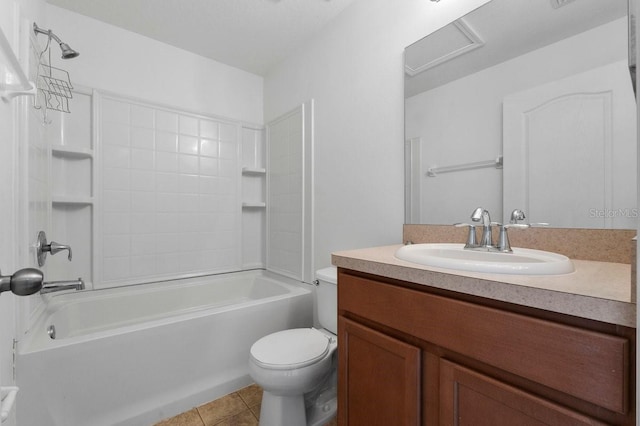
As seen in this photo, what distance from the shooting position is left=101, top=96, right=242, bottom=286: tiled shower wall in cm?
201

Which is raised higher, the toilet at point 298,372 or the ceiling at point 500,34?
the ceiling at point 500,34

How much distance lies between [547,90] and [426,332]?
1.00 metres

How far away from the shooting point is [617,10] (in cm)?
91

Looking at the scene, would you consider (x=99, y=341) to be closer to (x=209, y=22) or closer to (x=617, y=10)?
(x=209, y=22)

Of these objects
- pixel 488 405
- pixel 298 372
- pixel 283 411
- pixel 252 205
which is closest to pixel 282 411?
pixel 283 411

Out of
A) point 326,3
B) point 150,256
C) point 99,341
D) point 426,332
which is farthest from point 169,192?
point 426,332

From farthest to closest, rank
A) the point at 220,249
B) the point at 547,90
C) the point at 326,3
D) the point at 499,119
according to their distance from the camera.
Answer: the point at 220,249, the point at 326,3, the point at 499,119, the point at 547,90

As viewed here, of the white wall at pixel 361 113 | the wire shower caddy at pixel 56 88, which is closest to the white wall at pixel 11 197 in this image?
the wire shower caddy at pixel 56 88

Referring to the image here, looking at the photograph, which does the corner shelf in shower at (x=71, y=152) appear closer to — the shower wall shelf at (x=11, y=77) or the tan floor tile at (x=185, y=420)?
the shower wall shelf at (x=11, y=77)

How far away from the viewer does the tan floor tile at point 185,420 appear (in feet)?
4.70

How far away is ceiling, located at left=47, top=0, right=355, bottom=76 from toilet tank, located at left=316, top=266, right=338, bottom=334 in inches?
67.3

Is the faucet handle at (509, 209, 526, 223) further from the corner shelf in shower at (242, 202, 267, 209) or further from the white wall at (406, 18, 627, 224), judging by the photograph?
the corner shelf in shower at (242, 202, 267, 209)

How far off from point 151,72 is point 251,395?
241cm

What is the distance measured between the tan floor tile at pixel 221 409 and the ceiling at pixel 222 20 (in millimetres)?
2431
